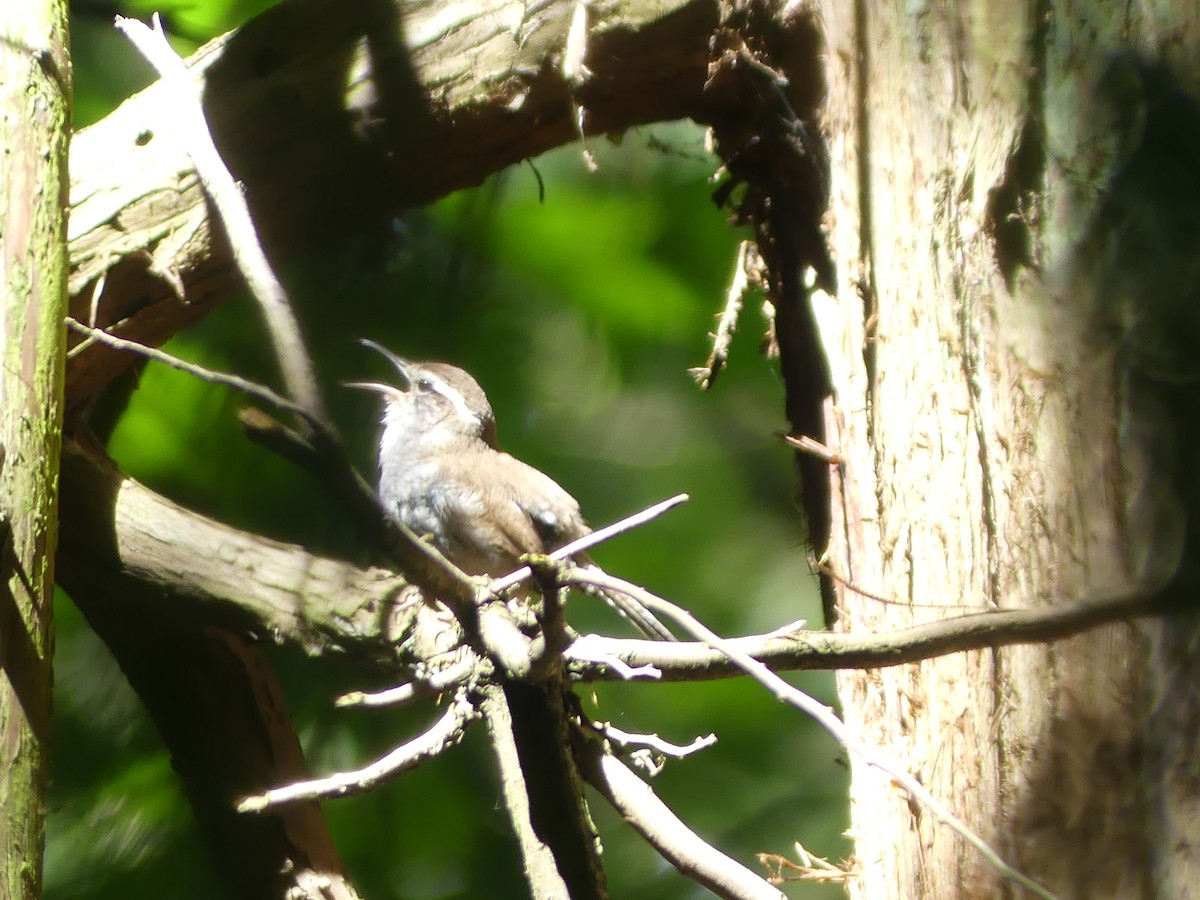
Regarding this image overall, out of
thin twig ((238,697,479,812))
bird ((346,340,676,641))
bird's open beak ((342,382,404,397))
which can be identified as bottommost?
thin twig ((238,697,479,812))

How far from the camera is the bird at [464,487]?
2.83 metres

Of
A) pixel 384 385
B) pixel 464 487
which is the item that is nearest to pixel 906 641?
pixel 464 487

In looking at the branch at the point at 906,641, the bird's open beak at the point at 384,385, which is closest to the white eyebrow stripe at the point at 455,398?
the bird's open beak at the point at 384,385

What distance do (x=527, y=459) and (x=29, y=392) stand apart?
→ 2.19 meters

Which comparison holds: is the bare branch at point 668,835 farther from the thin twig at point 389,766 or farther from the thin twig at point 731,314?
the thin twig at point 731,314

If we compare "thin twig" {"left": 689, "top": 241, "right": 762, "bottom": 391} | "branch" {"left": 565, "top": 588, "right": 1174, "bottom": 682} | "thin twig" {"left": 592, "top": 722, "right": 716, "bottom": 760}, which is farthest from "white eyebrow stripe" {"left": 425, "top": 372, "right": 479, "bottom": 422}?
"branch" {"left": 565, "top": 588, "right": 1174, "bottom": 682}

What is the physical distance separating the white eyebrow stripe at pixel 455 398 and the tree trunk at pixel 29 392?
1.41 meters

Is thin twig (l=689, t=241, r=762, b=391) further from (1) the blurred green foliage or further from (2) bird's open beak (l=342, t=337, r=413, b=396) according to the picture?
(2) bird's open beak (l=342, t=337, r=413, b=396)

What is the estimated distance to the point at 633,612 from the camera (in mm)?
2734

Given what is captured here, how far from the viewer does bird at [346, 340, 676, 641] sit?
2.83 meters

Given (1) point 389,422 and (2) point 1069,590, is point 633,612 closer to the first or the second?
(1) point 389,422

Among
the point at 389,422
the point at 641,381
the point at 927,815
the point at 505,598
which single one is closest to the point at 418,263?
the point at 389,422

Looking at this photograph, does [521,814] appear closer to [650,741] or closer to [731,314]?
[650,741]

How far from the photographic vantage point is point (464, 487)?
2914 mm
